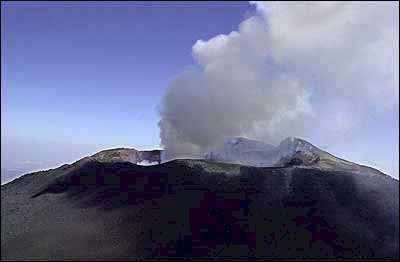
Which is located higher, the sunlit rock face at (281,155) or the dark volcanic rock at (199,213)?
the sunlit rock face at (281,155)

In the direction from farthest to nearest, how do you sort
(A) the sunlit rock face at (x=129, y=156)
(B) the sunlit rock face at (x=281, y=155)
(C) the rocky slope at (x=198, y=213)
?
(A) the sunlit rock face at (x=129, y=156) → (B) the sunlit rock face at (x=281, y=155) → (C) the rocky slope at (x=198, y=213)

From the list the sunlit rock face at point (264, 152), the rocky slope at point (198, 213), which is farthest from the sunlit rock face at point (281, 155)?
the rocky slope at point (198, 213)

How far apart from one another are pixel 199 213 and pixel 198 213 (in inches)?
4.5

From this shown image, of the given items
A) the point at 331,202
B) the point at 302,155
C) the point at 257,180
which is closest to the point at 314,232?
the point at 331,202

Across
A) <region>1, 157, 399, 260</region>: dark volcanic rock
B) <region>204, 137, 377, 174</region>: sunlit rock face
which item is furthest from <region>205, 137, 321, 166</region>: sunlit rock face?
<region>1, 157, 399, 260</region>: dark volcanic rock

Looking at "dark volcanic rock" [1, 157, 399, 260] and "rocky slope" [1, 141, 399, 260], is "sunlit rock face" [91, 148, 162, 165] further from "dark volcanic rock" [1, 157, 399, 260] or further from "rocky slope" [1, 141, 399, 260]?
"dark volcanic rock" [1, 157, 399, 260]

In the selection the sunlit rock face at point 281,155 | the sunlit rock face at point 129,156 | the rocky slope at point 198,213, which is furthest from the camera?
the sunlit rock face at point 129,156

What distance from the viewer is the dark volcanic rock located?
145 ft

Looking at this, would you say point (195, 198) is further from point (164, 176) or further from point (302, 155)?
point (302, 155)

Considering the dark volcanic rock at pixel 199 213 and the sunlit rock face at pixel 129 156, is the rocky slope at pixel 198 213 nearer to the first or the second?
the dark volcanic rock at pixel 199 213

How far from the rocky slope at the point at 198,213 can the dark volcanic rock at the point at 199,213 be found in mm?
112

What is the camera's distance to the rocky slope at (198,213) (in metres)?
44.3

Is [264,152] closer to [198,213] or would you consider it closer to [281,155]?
[281,155]

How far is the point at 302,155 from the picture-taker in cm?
7475
